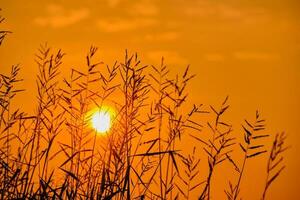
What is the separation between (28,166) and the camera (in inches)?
134

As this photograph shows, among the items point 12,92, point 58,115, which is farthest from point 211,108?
point 12,92

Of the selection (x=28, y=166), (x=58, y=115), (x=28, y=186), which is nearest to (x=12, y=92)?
(x=58, y=115)

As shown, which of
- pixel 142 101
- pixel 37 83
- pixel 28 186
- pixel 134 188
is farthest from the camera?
pixel 37 83

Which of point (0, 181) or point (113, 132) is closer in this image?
point (0, 181)

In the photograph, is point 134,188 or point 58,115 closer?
point 134,188

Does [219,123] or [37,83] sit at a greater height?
[37,83]

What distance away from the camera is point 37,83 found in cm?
396

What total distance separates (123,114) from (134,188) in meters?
0.56

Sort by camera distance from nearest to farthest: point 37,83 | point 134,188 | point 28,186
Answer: point 28,186 < point 134,188 < point 37,83

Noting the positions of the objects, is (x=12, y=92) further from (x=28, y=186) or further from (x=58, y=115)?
(x=28, y=186)

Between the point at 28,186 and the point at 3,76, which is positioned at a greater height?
the point at 3,76

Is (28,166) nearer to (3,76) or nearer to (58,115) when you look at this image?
(58,115)

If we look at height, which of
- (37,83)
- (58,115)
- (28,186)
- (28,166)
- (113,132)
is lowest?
(28,186)

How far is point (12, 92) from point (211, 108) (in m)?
1.68
